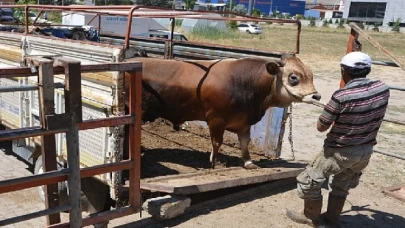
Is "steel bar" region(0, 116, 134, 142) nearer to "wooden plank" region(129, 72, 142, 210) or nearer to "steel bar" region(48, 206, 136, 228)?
"wooden plank" region(129, 72, 142, 210)

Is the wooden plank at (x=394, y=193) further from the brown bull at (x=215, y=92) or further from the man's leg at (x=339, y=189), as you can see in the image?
the brown bull at (x=215, y=92)

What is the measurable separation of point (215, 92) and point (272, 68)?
707 mm

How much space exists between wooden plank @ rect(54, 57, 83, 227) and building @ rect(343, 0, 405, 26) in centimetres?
7780

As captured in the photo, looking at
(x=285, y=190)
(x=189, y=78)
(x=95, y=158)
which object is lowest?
(x=285, y=190)

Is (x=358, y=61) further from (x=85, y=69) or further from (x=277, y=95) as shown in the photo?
(x=85, y=69)

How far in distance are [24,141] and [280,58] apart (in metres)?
3.36

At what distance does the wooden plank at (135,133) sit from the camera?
328cm

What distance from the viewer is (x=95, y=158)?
404 cm

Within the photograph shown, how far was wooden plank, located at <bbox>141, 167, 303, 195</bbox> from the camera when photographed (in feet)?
13.4

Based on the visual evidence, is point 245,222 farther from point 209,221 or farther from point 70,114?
point 70,114

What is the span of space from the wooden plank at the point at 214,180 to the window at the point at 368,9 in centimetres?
8063

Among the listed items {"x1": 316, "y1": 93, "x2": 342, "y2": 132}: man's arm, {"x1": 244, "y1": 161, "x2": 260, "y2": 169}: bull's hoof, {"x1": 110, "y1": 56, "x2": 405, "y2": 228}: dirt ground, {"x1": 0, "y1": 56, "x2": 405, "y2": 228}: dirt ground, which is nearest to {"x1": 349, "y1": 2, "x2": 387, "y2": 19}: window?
{"x1": 110, "y1": 56, "x2": 405, "y2": 228}: dirt ground

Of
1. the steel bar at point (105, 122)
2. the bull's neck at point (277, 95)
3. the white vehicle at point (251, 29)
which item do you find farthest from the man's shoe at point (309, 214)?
the white vehicle at point (251, 29)

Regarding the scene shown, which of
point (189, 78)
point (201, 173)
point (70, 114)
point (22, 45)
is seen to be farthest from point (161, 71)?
point (70, 114)
